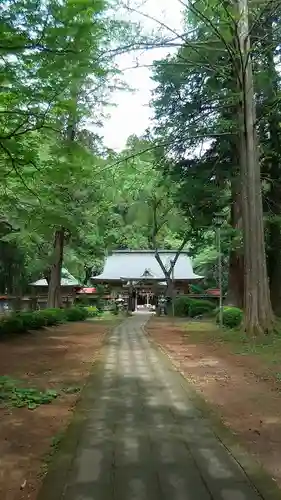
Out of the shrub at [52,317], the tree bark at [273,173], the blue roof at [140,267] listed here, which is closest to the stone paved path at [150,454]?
the shrub at [52,317]

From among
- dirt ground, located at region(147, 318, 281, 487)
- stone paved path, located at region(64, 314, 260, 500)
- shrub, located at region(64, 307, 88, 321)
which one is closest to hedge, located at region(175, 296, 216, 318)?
shrub, located at region(64, 307, 88, 321)

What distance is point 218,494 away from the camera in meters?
3.27

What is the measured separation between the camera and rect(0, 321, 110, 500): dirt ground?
12.1 ft

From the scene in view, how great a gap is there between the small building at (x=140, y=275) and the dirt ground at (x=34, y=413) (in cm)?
2384

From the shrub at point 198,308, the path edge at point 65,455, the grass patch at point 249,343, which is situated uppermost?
the shrub at point 198,308

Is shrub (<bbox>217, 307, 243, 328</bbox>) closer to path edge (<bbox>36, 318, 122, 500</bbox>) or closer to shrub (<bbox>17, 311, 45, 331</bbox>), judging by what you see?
shrub (<bbox>17, 311, 45, 331</bbox>)

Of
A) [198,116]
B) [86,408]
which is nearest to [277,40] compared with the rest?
[198,116]

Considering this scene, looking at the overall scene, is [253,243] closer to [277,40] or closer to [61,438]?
[277,40]

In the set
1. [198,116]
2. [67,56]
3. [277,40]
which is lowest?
[67,56]

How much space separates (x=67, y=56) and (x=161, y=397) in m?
4.32

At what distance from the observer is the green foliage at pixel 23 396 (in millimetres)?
6129

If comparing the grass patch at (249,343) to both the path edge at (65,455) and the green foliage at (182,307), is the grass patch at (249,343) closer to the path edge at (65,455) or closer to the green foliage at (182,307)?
the path edge at (65,455)

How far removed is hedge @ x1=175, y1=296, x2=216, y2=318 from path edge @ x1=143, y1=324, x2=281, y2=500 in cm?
2116

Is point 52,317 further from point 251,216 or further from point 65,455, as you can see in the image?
point 65,455
